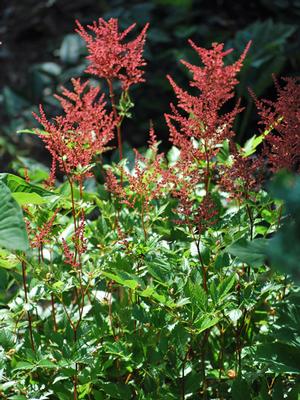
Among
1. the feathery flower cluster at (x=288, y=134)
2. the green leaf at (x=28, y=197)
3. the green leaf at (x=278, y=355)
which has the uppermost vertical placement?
the feathery flower cluster at (x=288, y=134)

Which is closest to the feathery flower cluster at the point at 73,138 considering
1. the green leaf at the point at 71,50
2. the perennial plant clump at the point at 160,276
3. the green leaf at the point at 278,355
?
the perennial plant clump at the point at 160,276

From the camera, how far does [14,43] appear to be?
5789 millimetres

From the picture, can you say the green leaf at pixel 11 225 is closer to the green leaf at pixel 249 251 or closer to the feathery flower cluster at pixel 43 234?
the feathery flower cluster at pixel 43 234

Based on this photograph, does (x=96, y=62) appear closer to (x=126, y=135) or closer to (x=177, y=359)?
(x=177, y=359)

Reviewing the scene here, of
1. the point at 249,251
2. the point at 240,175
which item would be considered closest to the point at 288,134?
the point at 240,175

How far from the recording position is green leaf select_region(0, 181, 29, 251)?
156cm

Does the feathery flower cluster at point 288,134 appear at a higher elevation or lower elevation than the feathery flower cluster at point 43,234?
higher

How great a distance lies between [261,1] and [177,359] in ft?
12.4

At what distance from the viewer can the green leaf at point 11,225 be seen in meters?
1.56

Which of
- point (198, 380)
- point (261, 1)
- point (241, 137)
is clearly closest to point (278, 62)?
point (241, 137)

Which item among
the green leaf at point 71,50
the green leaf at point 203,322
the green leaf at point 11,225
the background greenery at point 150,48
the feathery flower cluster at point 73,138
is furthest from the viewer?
the green leaf at point 71,50

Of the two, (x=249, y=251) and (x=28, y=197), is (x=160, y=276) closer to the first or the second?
(x=249, y=251)

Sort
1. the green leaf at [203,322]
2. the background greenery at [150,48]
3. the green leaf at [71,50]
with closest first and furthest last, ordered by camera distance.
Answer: the green leaf at [203,322] → the background greenery at [150,48] → the green leaf at [71,50]

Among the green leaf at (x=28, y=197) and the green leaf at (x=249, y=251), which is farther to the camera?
the green leaf at (x=28, y=197)
